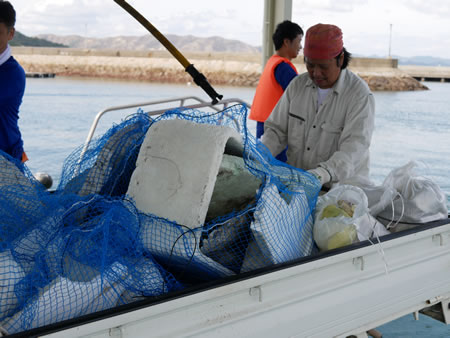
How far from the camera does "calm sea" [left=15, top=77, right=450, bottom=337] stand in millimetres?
8577

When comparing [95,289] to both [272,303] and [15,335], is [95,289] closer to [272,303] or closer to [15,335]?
[15,335]

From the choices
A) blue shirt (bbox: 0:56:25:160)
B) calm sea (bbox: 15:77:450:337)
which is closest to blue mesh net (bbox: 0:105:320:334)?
blue shirt (bbox: 0:56:25:160)

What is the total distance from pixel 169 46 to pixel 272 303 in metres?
1.54

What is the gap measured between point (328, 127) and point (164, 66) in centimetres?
3347

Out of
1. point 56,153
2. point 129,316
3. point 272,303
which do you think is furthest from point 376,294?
point 56,153

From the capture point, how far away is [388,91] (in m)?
30.0

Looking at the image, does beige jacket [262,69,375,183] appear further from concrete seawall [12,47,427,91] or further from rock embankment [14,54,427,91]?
rock embankment [14,54,427,91]

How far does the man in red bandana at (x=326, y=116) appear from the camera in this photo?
243 centimetres

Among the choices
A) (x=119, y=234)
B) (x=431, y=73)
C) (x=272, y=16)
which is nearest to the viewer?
(x=119, y=234)

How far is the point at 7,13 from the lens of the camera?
2701 mm

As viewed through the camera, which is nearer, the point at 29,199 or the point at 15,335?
the point at 15,335

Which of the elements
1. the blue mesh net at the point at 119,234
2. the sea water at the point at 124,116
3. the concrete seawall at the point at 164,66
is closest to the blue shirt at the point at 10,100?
the blue mesh net at the point at 119,234

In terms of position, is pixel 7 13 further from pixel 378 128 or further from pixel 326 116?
pixel 378 128

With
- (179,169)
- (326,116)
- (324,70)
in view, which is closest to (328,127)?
(326,116)
